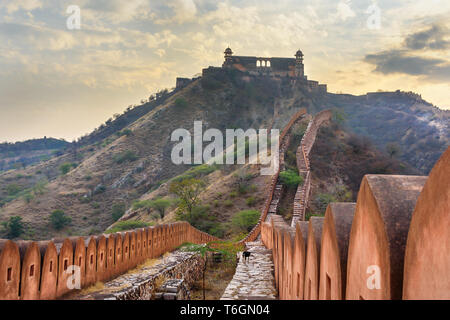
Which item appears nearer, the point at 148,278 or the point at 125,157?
the point at 148,278

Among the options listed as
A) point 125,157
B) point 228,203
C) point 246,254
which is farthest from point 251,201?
point 125,157

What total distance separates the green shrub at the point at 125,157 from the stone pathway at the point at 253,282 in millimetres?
38244

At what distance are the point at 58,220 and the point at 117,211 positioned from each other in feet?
17.0

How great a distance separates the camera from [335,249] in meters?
3.04

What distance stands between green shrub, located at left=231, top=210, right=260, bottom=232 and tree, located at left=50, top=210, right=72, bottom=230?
1843 centimetres

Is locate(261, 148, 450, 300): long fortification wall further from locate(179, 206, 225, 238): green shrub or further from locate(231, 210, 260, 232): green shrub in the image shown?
locate(179, 206, 225, 238): green shrub

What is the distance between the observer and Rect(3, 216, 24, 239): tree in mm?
32000

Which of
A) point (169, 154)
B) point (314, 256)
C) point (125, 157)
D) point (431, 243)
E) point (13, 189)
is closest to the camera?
point (431, 243)

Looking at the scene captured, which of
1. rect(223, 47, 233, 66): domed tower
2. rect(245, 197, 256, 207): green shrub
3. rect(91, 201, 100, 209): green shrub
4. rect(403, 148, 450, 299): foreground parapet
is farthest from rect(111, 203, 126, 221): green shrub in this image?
rect(403, 148, 450, 299): foreground parapet

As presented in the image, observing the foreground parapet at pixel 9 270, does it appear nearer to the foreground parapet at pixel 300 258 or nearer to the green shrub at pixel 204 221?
the foreground parapet at pixel 300 258

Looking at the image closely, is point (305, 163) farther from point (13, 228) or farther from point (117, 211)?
point (13, 228)

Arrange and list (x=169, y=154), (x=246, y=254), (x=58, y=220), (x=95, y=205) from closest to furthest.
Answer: (x=246, y=254) < (x=58, y=220) < (x=95, y=205) < (x=169, y=154)

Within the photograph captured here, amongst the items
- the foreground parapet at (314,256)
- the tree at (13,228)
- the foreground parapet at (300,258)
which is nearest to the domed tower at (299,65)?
the tree at (13,228)

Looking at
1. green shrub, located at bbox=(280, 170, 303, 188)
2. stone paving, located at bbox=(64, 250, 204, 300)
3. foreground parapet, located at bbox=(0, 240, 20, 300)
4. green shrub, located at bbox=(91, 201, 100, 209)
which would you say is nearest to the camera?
foreground parapet, located at bbox=(0, 240, 20, 300)
